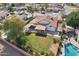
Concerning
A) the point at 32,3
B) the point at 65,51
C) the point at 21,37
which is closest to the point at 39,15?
the point at 32,3

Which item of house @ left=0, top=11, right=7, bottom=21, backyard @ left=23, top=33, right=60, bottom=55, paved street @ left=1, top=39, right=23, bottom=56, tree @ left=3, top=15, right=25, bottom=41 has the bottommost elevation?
paved street @ left=1, top=39, right=23, bottom=56

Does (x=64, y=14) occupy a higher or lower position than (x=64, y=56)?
higher

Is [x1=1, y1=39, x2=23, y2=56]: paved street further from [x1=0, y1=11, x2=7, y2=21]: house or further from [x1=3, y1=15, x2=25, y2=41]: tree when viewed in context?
[x1=0, y1=11, x2=7, y2=21]: house

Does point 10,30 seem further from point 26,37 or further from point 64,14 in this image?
point 64,14

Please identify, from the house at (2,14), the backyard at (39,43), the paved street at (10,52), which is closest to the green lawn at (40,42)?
the backyard at (39,43)

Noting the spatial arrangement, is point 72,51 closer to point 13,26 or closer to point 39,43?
point 39,43

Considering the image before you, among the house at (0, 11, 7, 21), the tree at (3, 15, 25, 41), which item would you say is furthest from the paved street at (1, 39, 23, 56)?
the house at (0, 11, 7, 21)
